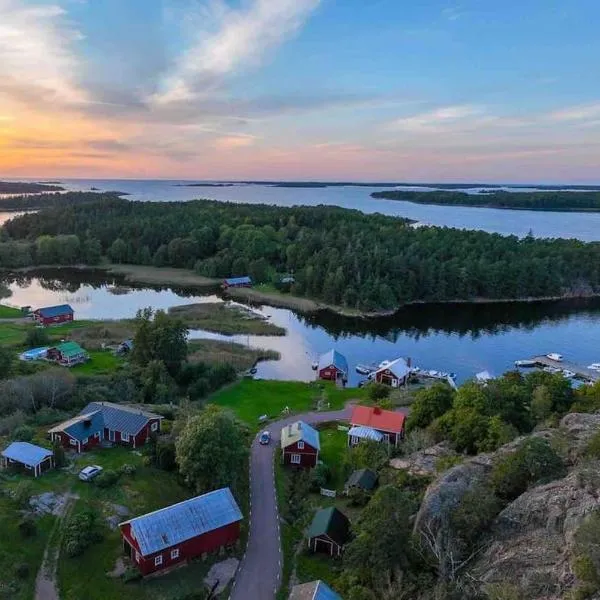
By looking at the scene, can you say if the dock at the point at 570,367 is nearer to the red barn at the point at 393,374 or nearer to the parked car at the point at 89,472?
the red barn at the point at 393,374

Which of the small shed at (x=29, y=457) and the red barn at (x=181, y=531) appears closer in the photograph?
the red barn at (x=181, y=531)

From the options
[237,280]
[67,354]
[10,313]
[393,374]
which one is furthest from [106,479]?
[237,280]

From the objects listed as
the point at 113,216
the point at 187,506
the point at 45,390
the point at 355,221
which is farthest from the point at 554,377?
the point at 113,216

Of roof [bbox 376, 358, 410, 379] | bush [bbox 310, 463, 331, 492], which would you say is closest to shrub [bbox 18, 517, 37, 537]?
bush [bbox 310, 463, 331, 492]

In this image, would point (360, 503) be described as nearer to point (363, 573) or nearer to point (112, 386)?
point (363, 573)

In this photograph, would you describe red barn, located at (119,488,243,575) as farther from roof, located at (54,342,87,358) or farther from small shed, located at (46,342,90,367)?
roof, located at (54,342,87,358)

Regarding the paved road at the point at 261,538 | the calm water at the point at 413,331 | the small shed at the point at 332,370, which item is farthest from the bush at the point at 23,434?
the small shed at the point at 332,370
